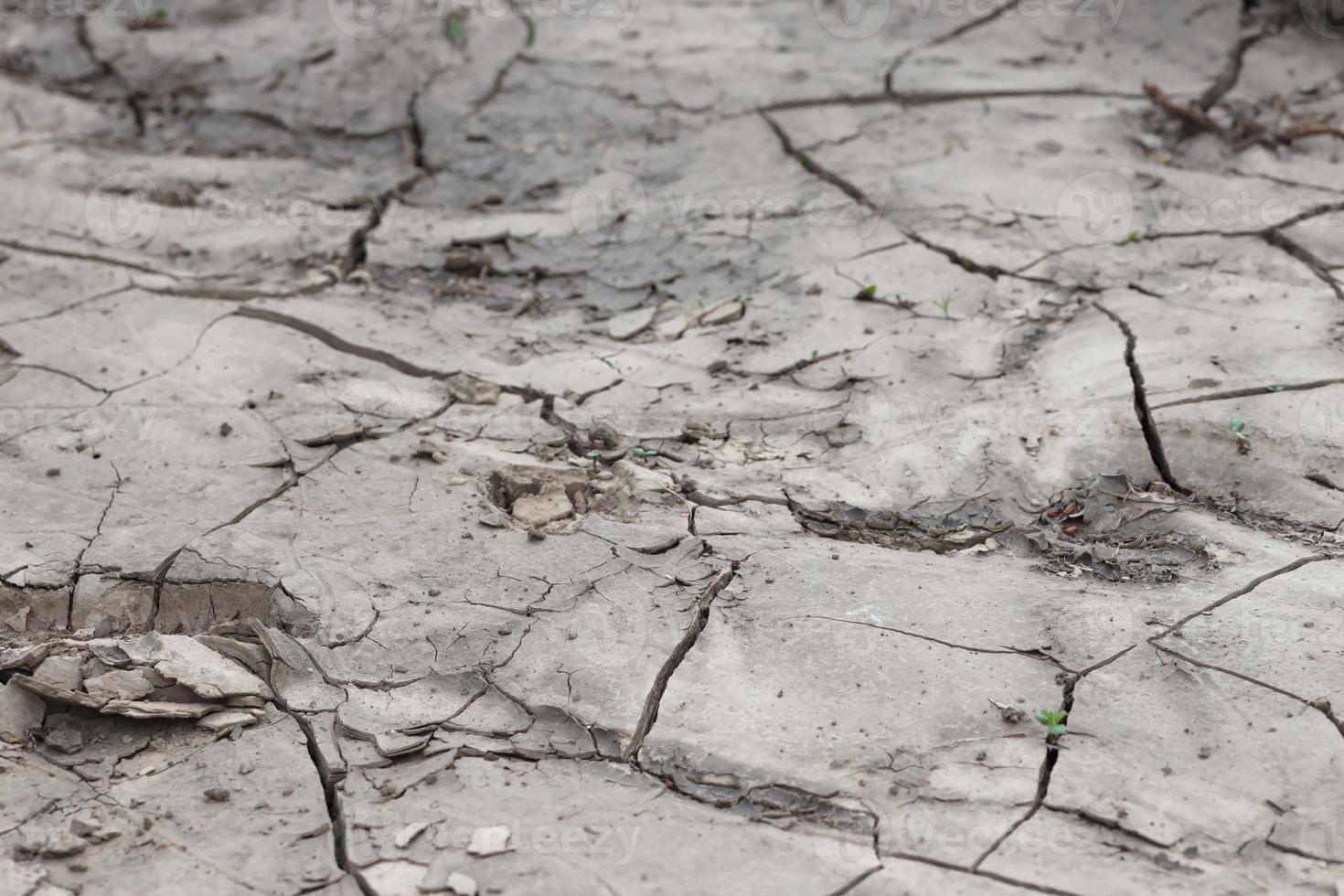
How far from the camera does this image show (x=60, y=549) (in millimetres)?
2854

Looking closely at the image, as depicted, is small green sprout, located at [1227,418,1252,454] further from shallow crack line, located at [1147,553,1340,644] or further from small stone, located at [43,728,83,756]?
small stone, located at [43,728,83,756]

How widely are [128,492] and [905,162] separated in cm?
297

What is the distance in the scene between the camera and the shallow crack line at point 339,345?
359cm

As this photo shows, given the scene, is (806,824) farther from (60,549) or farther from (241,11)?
(241,11)

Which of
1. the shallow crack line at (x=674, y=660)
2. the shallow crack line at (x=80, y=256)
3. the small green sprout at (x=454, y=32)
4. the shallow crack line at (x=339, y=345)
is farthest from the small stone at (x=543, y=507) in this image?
the small green sprout at (x=454, y=32)

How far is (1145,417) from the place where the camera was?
316cm

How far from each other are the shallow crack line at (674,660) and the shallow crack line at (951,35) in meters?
2.95

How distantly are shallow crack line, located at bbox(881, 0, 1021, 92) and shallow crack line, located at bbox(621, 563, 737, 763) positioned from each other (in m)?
→ 2.95

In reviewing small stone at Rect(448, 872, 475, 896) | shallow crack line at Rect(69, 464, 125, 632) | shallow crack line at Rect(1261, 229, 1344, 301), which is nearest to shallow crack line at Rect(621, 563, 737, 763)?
small stone at Rect(448, 872, 475, 896)

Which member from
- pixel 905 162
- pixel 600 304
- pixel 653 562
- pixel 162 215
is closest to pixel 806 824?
pixel 653 562

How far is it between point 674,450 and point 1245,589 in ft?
4.75

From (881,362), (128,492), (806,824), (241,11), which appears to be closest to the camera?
(806,824)

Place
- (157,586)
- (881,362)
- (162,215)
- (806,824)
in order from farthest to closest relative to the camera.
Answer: (162,215)
(881,362)
(157,586)
(806,824)

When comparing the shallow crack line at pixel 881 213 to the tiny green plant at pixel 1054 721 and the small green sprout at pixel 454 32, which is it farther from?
the tiny green plant at pixel 1054 721
